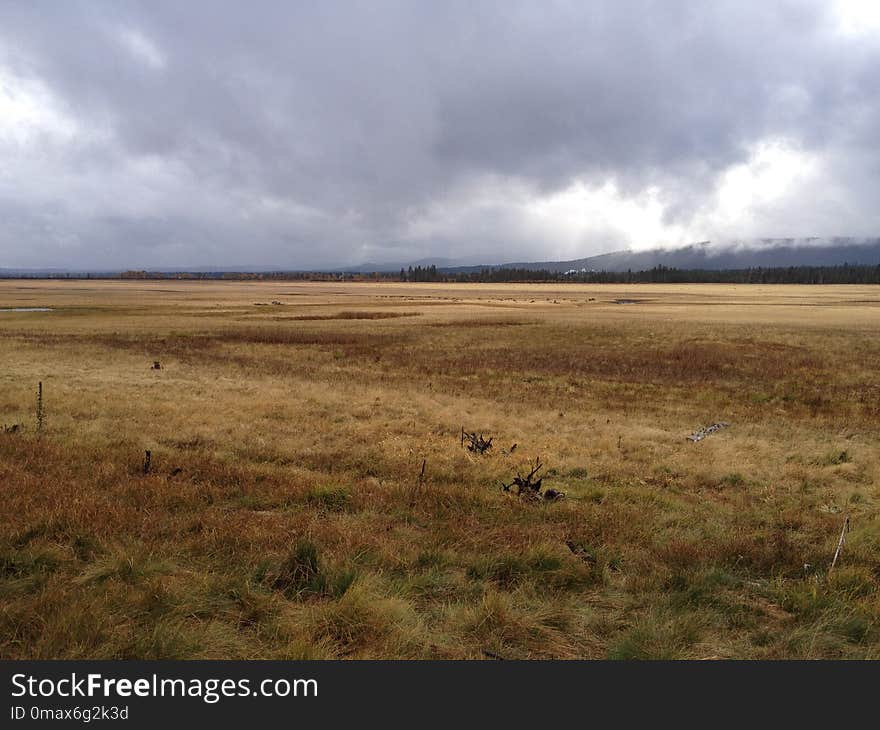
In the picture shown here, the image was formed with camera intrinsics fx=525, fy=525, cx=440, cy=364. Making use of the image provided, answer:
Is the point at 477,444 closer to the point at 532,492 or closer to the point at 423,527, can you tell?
the point at 532,492

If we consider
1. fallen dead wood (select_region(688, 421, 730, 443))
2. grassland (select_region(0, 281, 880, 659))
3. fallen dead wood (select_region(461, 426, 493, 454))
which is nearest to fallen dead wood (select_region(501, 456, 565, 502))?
grassland (select_region(0, 281, 880, 659))

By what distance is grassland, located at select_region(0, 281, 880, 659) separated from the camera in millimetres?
5020

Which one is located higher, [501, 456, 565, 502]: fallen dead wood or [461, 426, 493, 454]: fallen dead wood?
[501, 456, 565, 502]: fallen dead wood

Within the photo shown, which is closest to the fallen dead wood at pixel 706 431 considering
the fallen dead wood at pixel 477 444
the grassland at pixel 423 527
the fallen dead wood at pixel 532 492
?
the grassland at pixel 423 527

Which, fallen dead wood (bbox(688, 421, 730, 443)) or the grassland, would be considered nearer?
the grassland

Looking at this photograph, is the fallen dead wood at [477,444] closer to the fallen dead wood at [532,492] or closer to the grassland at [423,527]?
the grassland at [423,527]

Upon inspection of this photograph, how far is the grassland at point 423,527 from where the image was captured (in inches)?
198

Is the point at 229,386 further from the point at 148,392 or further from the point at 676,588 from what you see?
the point at 676,588

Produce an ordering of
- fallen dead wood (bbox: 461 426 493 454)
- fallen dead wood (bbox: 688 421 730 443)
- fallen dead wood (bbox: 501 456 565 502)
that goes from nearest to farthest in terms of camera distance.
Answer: fallen dead wood (bbox: 501 456 565 502), fallen dead wood (bbox: 461 426 493 454), fallen dead wood (bbox: 688 421 730 443)

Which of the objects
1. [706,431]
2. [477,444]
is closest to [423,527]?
[477,444]

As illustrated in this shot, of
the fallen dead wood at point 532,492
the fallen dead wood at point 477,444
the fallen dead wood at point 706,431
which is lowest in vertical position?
the fallen dead wood at point 706,431

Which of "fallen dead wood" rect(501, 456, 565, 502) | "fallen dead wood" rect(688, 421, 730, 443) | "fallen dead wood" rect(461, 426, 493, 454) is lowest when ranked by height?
"fallen dead wood" rect(688, 421, 730, 443)

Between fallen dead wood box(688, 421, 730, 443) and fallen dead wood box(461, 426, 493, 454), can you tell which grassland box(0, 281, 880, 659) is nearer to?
fallen dead wood box(461, 426, 493, 454)

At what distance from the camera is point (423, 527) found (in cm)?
786
